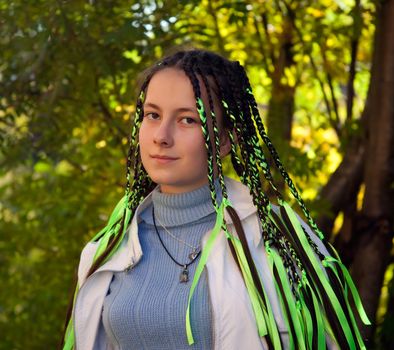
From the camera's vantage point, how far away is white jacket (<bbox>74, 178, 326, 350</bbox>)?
7.64ft

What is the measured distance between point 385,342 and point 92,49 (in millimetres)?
2008

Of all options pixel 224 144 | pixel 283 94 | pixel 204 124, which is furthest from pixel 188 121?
pixel 283 94

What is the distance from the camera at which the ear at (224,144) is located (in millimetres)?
2578

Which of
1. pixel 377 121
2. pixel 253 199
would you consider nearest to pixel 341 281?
pixel 253 199

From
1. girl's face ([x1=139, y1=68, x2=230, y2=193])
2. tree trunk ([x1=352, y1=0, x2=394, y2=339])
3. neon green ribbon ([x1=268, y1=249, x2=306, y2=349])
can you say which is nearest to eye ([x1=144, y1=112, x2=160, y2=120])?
girl's face ([x1=139, y1=68, x2=230, y2=193])

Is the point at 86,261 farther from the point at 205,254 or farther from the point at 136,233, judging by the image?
the point at 205,254

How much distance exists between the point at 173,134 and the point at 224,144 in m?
0.22

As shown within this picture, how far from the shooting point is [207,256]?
2441 mm

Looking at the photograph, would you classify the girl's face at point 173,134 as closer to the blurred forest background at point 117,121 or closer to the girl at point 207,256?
the girl at point 207,256

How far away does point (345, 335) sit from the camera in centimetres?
244

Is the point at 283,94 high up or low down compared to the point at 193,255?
up

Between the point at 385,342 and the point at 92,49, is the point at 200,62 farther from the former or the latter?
the point at 385,342

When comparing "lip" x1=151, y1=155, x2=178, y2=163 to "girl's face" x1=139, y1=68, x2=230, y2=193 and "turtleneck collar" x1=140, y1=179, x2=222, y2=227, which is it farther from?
"turtleneck collar" x1=140, y1=179, x2=222, y2=227

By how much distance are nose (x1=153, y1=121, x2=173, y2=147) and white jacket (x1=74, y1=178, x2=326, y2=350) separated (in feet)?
0.89
